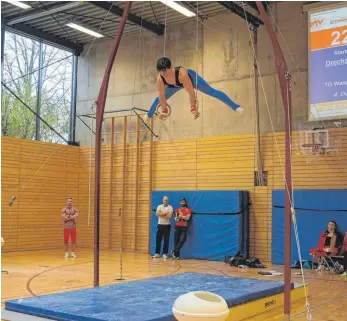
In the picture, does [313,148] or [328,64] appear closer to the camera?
[313,148]

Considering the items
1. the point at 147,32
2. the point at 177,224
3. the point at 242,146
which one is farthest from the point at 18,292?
the point at 147,32

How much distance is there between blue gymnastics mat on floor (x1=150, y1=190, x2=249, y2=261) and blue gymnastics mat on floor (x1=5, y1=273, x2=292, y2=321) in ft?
15.2

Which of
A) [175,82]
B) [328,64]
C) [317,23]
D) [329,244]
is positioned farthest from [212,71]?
[175,82]

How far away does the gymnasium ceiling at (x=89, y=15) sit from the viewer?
12.2 m

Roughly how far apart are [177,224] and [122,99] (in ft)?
15.1

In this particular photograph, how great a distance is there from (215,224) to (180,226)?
0.85 m

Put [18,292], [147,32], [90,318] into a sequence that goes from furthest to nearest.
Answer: [147,32] → [18,292] → [90,318]

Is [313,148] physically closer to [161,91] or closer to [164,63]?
[161,91]

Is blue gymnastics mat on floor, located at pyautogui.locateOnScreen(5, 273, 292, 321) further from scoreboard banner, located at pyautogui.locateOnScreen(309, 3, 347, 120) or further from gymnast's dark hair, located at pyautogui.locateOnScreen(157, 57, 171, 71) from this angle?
scoreboard banner, located at pyautogui.locateOnScreen(309, 3, 347, 120)

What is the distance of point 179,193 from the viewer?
1230 cm

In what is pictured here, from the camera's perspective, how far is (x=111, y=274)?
8695 mm

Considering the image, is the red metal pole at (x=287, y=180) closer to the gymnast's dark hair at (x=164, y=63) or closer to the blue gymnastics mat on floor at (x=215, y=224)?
the gymnast's dark hair at (x=164, y=63)

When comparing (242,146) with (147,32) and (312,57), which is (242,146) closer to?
(312,57)

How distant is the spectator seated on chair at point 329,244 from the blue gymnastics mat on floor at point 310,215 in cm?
37
